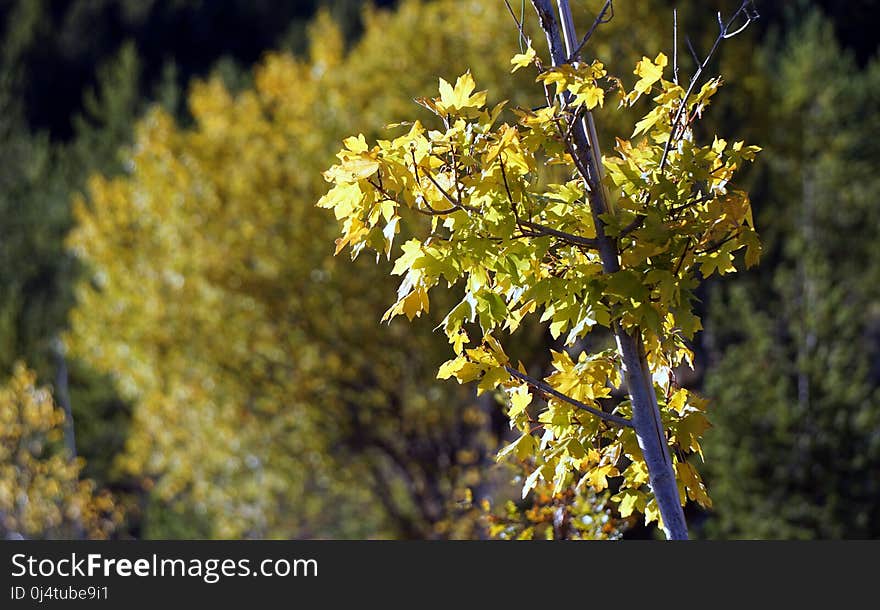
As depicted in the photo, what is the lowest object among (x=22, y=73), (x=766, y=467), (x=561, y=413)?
(x=561, y=413)

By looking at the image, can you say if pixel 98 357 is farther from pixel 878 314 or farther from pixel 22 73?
pixel 22 73

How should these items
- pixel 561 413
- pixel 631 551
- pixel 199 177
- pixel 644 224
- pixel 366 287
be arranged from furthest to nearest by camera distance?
1. pixel 199 177
2. pixel 366 287
3. pixel 631 551
4. pixel 561 413
5. pixel 644 224

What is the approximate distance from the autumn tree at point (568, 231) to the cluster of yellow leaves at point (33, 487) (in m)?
8.20

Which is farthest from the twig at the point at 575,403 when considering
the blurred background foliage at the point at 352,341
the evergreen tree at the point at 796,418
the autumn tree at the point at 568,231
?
the evergreen tree at the point at 796,418

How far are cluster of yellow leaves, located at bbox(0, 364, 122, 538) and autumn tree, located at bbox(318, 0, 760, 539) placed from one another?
26.9 ft

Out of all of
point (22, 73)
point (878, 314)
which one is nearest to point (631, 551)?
point (878, 314)

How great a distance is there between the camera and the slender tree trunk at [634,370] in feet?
8.25

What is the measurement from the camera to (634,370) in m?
2.55

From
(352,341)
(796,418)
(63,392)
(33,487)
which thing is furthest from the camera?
(63,392)

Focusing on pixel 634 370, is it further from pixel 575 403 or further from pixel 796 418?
pixel 796 418

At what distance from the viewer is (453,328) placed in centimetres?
249

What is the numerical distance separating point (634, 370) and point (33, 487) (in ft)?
29.9

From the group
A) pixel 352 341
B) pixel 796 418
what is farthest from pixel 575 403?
pixel 352 341

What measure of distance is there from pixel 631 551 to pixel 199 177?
8.10m
